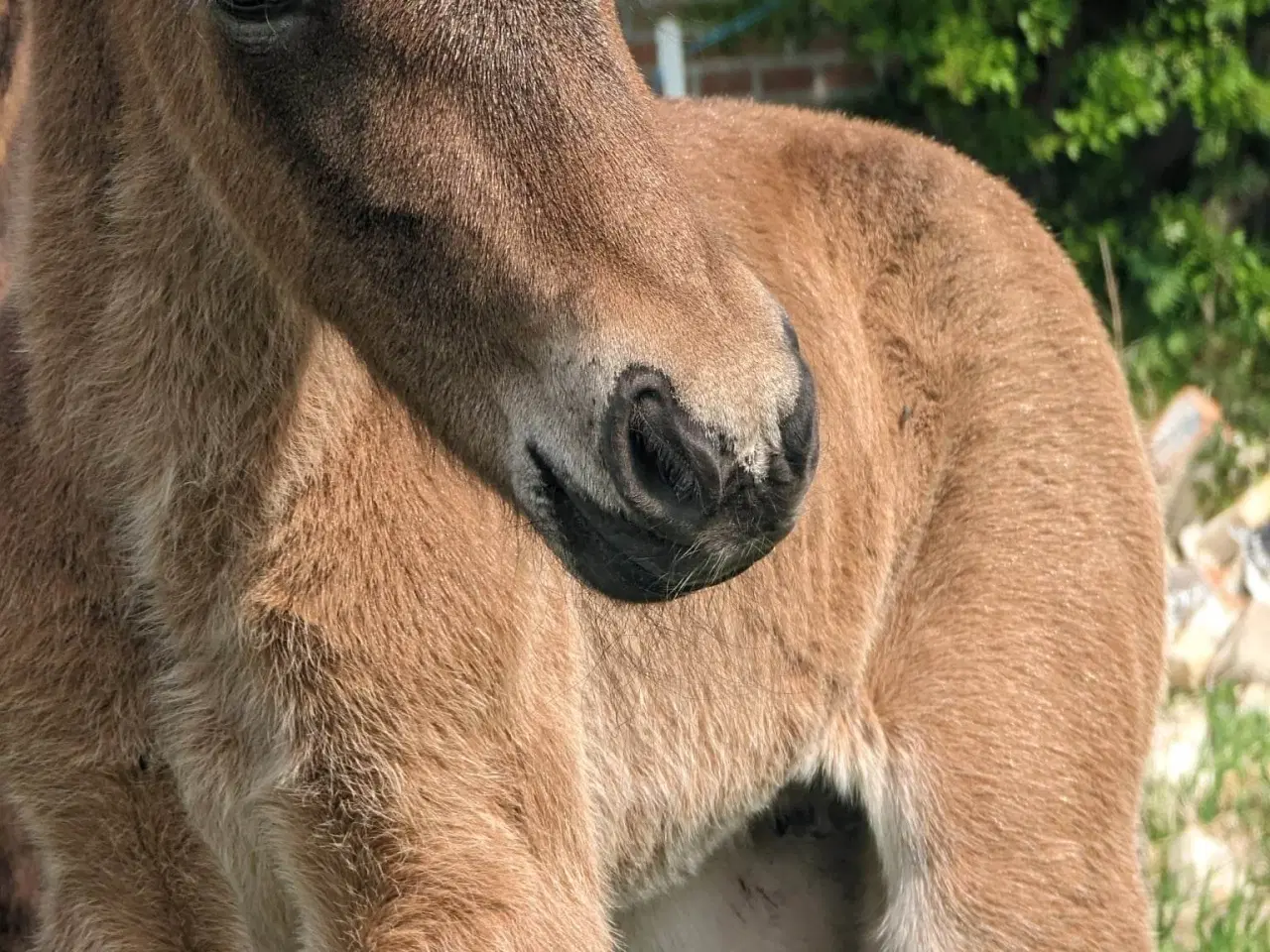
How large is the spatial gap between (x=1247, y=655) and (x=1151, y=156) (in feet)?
10.0

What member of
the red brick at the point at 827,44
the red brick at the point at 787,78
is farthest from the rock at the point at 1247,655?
the red brick at the point at 787,78

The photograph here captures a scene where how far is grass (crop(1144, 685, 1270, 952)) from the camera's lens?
4387 millimetres

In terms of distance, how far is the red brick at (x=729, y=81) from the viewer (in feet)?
28.1

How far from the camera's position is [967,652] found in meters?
3.82

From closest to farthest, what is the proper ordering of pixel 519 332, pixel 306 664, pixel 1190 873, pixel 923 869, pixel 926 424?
pixel 519 332 < pixel 306 664 < pixel 923 869 < pixel 926 424 < pixel 1190 873

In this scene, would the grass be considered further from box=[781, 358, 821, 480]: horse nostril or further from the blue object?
the blue object

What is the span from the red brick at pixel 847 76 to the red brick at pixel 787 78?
83 millimetres

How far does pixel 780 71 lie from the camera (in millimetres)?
8641

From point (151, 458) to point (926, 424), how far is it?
72.7 inches

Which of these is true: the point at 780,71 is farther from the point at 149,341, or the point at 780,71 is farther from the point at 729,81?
the point at 149,341

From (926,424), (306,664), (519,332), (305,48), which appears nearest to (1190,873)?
(926,424)

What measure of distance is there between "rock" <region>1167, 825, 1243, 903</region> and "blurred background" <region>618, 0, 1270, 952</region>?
82 cm

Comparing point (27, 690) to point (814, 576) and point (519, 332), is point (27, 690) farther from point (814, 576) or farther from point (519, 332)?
point (814, 576)

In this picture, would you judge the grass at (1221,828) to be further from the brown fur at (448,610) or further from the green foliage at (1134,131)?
the green foliage at (1134,131)
